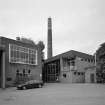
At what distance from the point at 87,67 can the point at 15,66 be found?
731 inches

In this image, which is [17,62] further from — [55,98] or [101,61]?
[55,98]

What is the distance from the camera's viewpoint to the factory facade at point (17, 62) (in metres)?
32.1

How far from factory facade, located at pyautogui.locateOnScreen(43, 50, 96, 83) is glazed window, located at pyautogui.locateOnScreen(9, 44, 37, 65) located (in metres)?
9.43

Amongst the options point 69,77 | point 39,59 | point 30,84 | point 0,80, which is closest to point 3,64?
point 0,80

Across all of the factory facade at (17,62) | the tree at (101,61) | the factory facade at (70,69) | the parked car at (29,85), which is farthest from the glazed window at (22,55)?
the tree at (101,61)

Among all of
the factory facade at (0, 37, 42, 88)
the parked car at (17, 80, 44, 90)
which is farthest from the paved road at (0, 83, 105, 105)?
Answer: the factory facade at (0, 37, 42, 88)

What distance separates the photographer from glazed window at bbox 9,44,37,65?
35812mm

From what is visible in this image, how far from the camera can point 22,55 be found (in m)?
38.2

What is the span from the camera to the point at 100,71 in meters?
40.6

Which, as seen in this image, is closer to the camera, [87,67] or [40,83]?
[40,83]

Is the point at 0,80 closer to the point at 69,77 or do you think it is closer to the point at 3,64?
the point at 3,64

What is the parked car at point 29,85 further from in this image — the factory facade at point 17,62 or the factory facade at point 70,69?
the factory facade at point 70,69

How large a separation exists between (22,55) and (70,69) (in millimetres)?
13360

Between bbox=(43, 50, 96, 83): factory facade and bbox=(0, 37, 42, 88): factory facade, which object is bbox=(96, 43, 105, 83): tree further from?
bbox=(0, 37, 42, 88): factory facade
